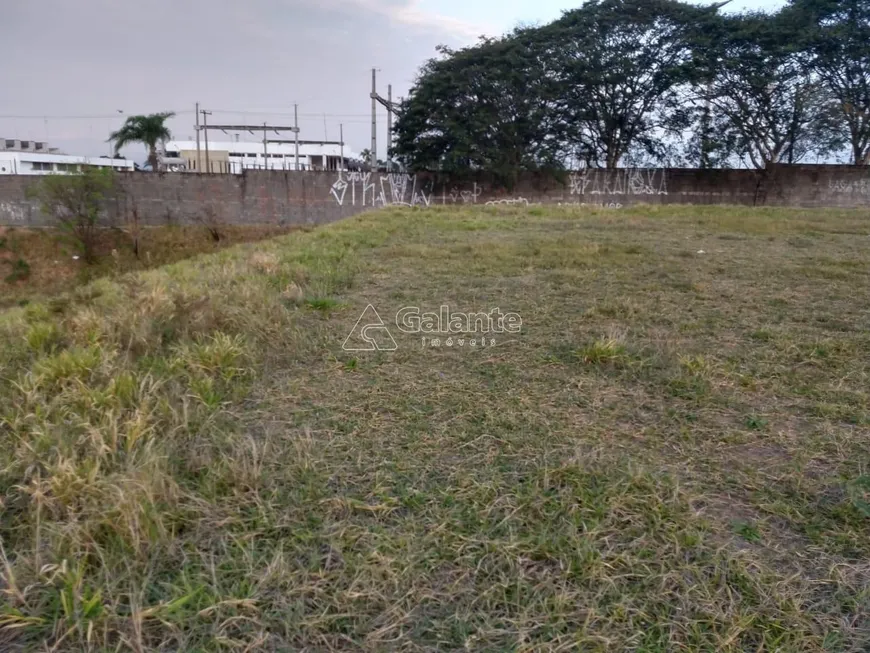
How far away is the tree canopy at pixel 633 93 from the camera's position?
634 inches

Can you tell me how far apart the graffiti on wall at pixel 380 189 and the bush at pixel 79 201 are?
24.5ft

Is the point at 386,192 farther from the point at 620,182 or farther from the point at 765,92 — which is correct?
the point at 765,92

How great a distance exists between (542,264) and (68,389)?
3.98 metres

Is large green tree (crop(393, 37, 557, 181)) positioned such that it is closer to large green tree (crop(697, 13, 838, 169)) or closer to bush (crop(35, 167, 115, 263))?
large green tree (crop(697, 13, 838, 169))

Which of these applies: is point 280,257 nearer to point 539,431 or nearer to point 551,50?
point 539,431

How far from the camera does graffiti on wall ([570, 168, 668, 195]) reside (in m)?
18.0

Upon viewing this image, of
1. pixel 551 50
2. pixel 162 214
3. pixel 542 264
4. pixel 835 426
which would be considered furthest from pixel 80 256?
pixel 835 426

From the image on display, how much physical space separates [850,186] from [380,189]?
14.1 meters

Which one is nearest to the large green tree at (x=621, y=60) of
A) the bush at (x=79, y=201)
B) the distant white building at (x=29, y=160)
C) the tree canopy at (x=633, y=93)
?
the tree canopy at (x=633, y=93)

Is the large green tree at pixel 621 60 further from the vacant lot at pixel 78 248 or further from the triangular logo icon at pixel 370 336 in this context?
the triangular logo icon at pixel 370 336

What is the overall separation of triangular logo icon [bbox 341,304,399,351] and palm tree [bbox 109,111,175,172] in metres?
23.3

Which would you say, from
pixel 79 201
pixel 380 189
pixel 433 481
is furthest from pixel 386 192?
pixel 433 481

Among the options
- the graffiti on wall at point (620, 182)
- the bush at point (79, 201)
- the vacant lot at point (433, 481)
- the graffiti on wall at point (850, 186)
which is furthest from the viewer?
the bush at point (79, 201)

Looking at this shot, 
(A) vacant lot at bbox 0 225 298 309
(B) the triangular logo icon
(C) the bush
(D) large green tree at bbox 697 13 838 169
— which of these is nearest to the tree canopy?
(D) large green tree at bbox 697 13 838 169
